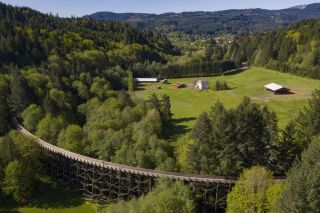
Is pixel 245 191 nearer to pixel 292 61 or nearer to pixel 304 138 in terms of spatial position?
pixel 304 138

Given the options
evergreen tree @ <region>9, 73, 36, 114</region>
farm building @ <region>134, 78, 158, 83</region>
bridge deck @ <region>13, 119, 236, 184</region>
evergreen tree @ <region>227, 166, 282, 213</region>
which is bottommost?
farm building @ <region>134, 78, 158, 83</region>

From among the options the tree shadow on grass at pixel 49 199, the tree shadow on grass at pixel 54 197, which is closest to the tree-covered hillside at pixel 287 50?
the tree shadow on grass at pixel 54 197

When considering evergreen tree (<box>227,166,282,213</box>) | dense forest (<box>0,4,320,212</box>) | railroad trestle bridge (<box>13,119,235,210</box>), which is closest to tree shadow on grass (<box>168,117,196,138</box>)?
dense forest (<box>0,4,320,212</box>)

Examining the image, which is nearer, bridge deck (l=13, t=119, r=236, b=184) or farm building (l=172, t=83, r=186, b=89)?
bridge deck (l=13, t=119, r=236, b=184)

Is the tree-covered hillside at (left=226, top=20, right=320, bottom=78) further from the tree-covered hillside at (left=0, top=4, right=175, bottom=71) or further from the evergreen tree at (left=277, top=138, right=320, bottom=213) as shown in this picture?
the evergreen tree at (left=277, top=138, right=320, bottom=213)

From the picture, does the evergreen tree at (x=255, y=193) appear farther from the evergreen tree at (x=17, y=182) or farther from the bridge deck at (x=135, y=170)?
the evergreen tree at (x=17, y=182)

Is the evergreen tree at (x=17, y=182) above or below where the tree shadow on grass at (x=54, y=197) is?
above
